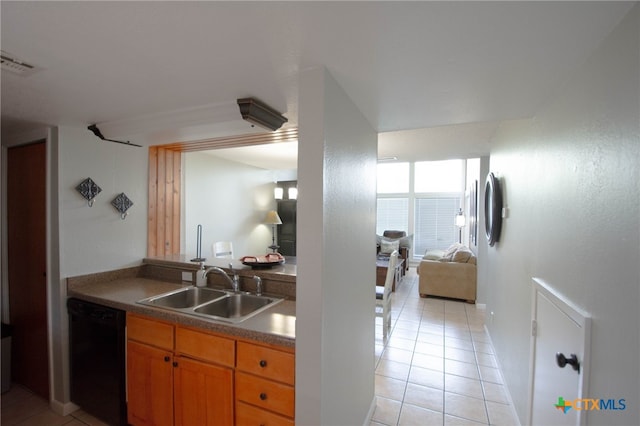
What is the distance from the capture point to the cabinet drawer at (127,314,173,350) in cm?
179

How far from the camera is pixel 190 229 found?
414 cm

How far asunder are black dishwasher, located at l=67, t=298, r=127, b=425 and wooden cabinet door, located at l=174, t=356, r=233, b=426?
0.54 metres

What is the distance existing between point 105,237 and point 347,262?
2.23 meters

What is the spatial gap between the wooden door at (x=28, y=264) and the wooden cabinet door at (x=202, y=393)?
1.49m

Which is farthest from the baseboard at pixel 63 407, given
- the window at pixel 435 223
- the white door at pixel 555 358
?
the window at pixel 435 223

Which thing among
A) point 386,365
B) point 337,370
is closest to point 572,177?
point 337,370

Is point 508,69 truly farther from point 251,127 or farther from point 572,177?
point 251,127

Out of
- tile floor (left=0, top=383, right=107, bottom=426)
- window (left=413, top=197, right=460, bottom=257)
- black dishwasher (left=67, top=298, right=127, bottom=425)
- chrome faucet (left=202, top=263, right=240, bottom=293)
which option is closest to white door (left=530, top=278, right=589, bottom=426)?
chrome faucet (left=202, top=263, right=240, bottom=293)

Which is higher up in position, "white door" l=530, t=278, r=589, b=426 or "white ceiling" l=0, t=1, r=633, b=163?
"white ceiling" l=0, t=1, r=633, b=163

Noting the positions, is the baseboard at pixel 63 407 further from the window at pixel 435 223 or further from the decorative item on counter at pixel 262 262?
the window at pixel 435 223

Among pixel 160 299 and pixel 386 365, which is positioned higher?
pixel 160 299

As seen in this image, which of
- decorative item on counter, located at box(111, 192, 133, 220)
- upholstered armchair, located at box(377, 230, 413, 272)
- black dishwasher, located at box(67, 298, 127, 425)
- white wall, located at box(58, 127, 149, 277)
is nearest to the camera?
black dishwasher, located at box(67, 298, 127, 425)

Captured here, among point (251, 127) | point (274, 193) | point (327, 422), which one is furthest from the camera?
point (274, 193)

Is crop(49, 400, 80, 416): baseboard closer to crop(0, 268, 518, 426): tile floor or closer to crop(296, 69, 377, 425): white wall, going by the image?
crop(0, 268, 518, 426): tile floor
